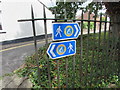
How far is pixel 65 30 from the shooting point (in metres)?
1.27

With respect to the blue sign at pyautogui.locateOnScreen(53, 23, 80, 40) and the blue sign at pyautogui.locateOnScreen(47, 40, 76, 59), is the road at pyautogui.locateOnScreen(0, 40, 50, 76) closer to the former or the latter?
the blue sign at pyautogui.locateOnScreen(47, 40, 76, 59)

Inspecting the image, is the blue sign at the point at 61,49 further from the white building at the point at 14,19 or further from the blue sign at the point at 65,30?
the white building at the point at 14,19

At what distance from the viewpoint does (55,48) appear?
122cm

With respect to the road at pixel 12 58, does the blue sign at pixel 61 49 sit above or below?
above

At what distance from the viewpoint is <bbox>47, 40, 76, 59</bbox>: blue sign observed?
1.20 m

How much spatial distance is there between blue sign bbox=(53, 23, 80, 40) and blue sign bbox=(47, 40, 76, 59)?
0.08 m

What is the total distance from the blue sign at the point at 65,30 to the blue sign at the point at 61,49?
0.08 meters

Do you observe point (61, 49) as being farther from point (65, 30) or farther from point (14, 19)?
point (14, 19)

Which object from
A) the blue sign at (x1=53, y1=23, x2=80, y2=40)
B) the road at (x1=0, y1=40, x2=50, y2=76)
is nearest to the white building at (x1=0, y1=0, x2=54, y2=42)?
the road at (x1=0, y1=40, x2=50, y2=76)

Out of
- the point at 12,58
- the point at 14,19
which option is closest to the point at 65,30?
the point at 12,58

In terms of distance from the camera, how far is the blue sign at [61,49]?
1.20 m

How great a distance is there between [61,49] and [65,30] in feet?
0.88

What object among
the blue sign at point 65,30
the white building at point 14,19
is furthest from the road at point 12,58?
the blue sign at point 65,30

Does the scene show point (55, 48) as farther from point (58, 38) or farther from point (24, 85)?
point (24, 85)
